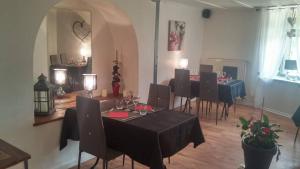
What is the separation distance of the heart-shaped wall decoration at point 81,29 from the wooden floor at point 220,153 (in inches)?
77.0

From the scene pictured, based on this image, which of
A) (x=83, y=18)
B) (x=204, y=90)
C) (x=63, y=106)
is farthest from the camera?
(x=204, y=90)

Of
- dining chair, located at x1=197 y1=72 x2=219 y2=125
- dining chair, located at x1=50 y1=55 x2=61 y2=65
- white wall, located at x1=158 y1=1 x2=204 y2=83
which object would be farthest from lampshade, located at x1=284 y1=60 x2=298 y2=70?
dining chair, located at x1=50 y1=55 x2=61 y2=65

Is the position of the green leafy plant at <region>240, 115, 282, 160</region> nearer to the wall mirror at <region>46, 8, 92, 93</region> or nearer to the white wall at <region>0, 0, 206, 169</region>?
the white wall at <region>0, 0, 206, 169</region>

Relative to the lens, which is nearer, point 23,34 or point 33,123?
point 23,34

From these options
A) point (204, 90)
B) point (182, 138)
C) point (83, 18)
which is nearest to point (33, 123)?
point (182, 138)

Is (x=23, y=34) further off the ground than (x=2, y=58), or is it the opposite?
(x=23, y=34)

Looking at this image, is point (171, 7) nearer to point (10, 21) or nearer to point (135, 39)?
point (135, 39)

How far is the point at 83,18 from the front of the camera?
422 cm

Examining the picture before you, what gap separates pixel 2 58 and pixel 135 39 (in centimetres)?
222

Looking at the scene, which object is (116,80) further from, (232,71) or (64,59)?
(232,71)

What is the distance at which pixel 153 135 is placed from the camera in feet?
7.82

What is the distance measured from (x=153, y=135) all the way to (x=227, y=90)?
9.76ft

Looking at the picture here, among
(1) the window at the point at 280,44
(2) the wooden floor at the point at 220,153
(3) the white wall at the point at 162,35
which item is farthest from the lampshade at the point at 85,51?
(1) the window at the point at 280,44

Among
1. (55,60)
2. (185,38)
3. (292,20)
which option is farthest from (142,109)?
(292,20)
